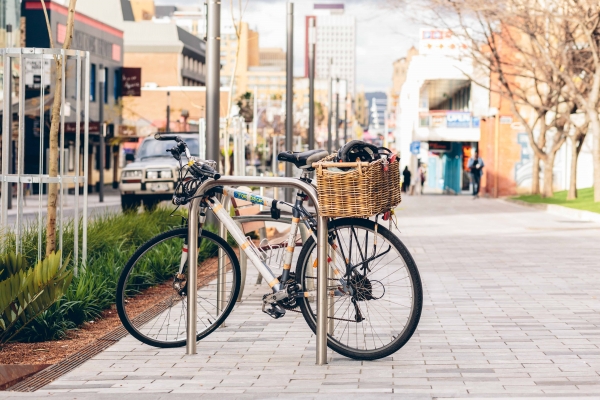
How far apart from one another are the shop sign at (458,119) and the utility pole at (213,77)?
1663 inches

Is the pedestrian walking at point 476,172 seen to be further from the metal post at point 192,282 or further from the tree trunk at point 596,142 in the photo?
the metal post at point 192,282

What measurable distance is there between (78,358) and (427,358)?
6.84 ft

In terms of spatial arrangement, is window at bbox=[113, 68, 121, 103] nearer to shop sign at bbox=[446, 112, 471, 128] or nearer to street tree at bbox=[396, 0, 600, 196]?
shop sign at bbox=[446, 112, 471, 128]

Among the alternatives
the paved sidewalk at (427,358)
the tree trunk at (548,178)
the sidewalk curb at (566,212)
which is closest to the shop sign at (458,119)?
the tree trunk at (548,178)

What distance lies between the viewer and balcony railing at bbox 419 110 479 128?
56219 mm

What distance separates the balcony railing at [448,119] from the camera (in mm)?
56219

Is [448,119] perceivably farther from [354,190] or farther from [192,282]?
[354,190]

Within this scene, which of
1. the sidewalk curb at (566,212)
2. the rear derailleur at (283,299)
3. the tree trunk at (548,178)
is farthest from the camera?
the tree trunk at (548,178)

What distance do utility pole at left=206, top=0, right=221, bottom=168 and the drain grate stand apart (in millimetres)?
7404

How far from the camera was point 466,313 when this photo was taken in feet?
28.1

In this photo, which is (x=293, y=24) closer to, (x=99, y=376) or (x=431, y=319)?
(x=431, y=319)

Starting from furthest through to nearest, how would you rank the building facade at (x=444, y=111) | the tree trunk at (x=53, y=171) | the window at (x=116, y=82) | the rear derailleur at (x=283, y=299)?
the window at (x=116, y=82) → the building facade at (x=444, y=111) → the tree trunk at (x=53, y=171) → the rear derailleur at (x=283, y=299)

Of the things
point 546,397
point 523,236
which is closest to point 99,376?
point 546,397

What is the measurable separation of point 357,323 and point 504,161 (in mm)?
42638
